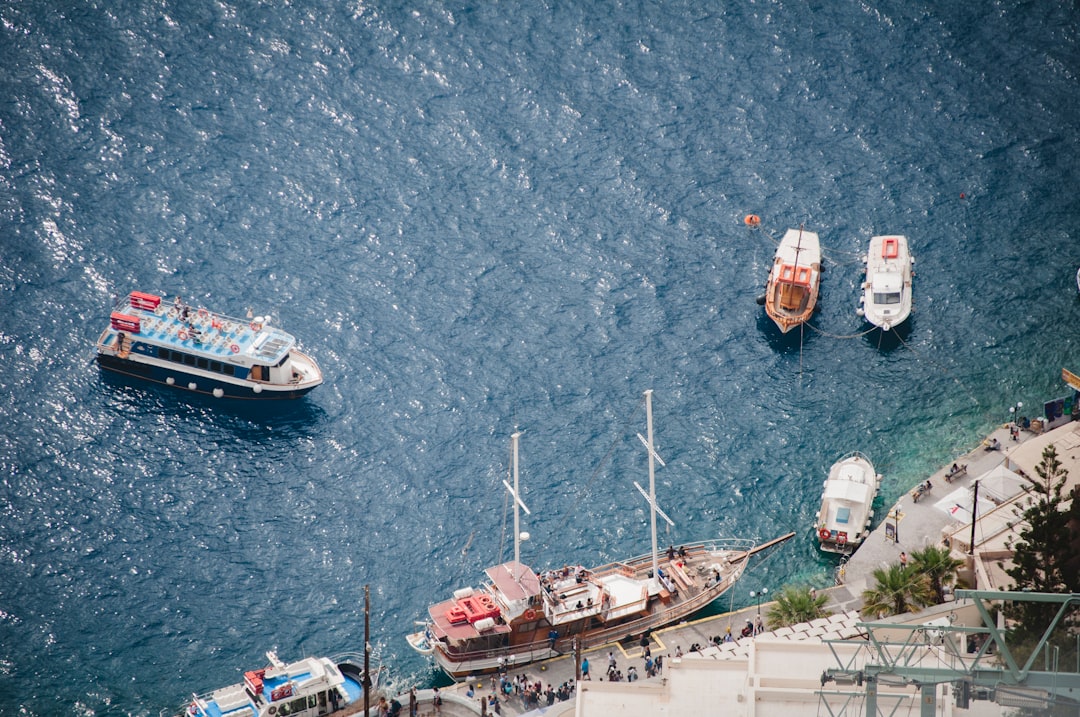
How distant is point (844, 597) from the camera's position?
126688mm

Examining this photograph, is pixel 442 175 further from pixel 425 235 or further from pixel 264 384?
pixel 264 384

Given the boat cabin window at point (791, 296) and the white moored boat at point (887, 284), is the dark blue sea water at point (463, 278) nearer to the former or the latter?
the white moored boat at point (887, 284)

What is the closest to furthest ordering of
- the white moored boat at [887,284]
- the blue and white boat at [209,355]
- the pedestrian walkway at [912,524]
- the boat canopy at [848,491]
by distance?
the pedestrian walkway at [912,524], the boat canopy at [848,491], the blue and white boat at [209,355], the white moored boat at [887,284]

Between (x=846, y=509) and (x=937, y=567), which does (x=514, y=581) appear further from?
(x=937, y=567)

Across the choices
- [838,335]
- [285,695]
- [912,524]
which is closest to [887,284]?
[838,335]

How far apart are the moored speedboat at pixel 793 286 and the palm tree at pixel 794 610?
37.2 m

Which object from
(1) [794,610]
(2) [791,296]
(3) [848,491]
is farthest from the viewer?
(2) [791,296]

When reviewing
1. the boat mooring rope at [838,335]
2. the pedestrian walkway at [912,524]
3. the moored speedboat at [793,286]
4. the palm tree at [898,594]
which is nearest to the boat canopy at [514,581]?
the pedestrian walkway at [912,524]

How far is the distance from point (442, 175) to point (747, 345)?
3817 centimetres

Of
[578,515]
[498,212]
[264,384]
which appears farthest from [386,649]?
[498,212]

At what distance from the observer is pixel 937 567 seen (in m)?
122

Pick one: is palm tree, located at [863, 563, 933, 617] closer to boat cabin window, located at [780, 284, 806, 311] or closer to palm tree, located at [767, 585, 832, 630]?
palm tree, located at [767, 585, 832, 630]

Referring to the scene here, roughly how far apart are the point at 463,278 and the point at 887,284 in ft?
136

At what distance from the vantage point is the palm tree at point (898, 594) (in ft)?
394
